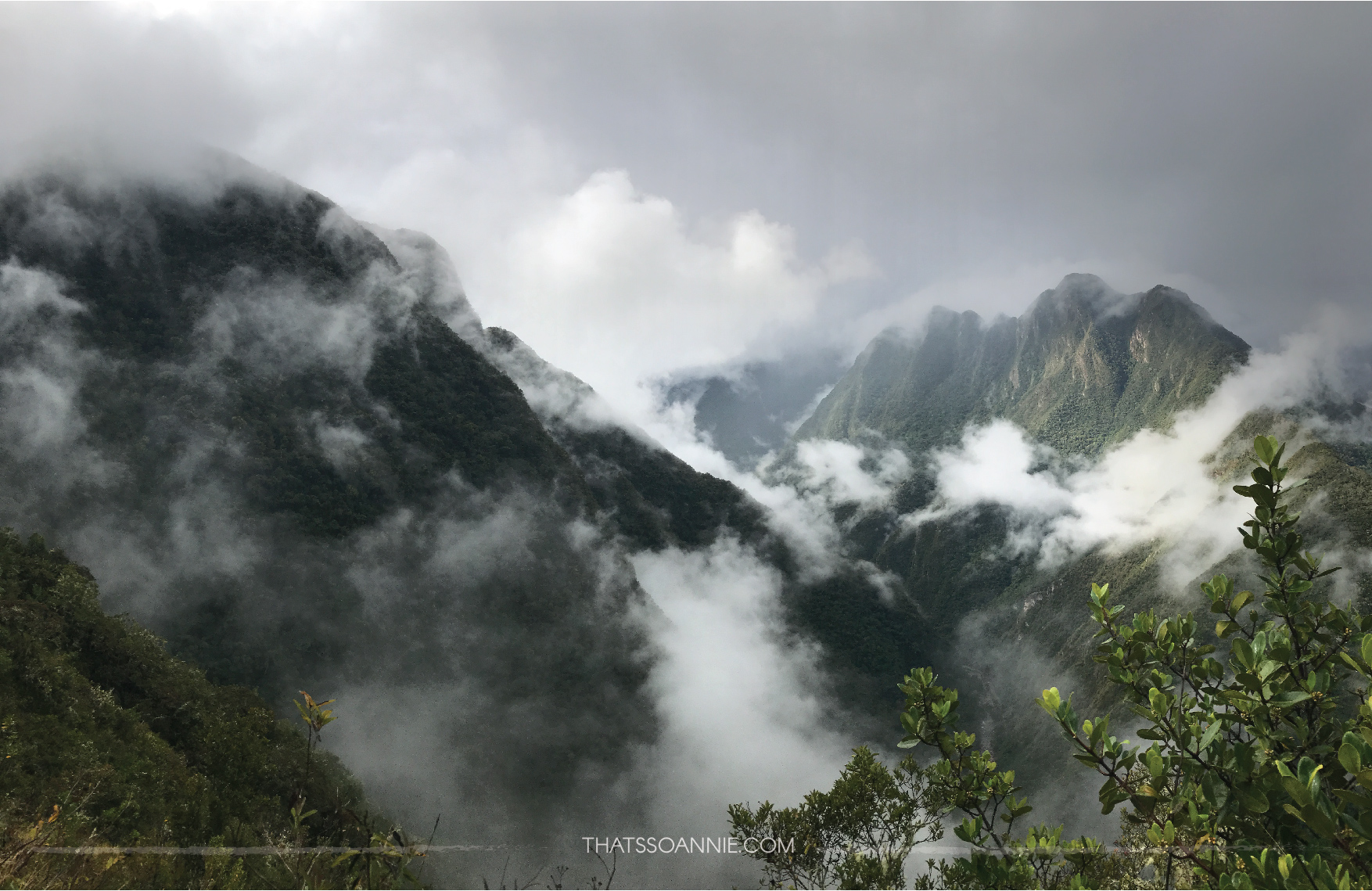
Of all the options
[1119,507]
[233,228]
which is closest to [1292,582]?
[233,228]

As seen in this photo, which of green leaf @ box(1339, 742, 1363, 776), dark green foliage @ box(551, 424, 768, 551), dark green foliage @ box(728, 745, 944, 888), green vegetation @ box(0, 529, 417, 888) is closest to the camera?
green leaf @ box(1339, 742, 1363, 776)

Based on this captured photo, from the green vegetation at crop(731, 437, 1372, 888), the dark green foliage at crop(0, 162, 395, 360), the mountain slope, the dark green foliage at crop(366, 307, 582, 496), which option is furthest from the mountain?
the green vegetation at crop(731, 437, 1372, 888)

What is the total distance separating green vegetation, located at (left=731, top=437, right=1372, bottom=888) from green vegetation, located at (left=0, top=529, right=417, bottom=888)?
14.0 feet

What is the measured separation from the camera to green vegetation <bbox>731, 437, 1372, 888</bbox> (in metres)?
3.04

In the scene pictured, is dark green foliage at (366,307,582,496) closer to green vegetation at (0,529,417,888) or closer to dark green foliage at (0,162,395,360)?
dark green foliage at (0,162,395,360)

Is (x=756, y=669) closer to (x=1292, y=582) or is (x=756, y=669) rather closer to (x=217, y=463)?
(x=217, y=463)

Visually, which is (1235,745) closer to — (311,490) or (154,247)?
(311,490)

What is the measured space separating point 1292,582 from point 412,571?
244 feet

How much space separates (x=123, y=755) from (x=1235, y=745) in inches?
1224

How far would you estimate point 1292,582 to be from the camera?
3.73 meters

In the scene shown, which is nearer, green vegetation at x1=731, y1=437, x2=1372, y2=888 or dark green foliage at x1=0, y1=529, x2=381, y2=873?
green vegetation at x1=731, y1=437, x2=1372, y2=888

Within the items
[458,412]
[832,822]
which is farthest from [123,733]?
[458,412]

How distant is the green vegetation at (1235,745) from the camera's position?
3.04m

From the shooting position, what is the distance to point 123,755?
2297cm
